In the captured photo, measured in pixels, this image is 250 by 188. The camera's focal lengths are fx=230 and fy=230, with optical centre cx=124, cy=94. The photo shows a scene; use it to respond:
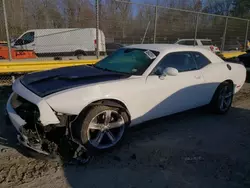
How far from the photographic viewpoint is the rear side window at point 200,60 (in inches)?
172

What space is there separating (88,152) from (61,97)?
0.84 m

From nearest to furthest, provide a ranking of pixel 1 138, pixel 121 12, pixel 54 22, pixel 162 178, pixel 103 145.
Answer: pixel 162 178 → pixel 103 145 → pixel 1 138 → pixel 54 22 → pixel 121 12

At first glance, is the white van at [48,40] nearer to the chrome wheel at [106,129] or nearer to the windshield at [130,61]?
the windshield at [130,61]

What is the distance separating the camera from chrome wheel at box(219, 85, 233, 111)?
4.76m

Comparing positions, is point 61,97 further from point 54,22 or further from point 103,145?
point 54,22

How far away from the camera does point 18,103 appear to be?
3.11 metres

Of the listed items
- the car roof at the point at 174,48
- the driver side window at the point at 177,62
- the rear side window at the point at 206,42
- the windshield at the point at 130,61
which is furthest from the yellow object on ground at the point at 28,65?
the rear side window at the point at 206,42

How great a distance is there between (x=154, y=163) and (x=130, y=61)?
5.74ft

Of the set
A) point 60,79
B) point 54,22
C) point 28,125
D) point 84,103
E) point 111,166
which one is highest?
point 54,22

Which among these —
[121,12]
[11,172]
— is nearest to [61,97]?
[11,172]

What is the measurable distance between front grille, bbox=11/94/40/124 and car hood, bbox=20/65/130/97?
189 mm

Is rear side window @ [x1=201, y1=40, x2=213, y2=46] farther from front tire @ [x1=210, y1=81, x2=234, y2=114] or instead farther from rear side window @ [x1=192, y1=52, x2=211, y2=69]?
rear side window @ [x1=192, y1=52, x2=211, y2=69]

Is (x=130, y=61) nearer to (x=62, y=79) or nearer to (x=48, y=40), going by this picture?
(x=62, y=79)

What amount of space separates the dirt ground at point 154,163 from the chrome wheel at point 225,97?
72cm
